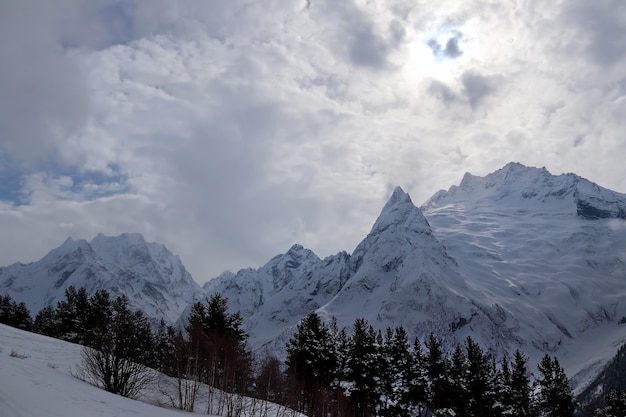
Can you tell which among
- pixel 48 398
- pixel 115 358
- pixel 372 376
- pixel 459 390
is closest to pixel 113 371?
pixel 115 358

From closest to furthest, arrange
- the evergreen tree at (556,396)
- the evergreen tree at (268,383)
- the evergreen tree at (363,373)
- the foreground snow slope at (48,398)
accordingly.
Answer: the foreground snow slope at (48,398), the evergreen tree at (268,383), the evergreen tree at (556,396), the evergreen tree at (363,373)

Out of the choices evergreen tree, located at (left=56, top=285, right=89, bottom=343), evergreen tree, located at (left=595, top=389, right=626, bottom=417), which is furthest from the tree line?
evergreen tree, located at (left=56, top=285, right=89, bottom=343)

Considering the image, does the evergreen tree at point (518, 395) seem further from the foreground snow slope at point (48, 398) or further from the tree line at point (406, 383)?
the foreground snow slope at point (48, 398)

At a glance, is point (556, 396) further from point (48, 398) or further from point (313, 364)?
point (48, 398)

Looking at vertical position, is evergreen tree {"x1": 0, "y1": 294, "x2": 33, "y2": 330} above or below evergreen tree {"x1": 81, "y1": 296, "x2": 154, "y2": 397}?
above

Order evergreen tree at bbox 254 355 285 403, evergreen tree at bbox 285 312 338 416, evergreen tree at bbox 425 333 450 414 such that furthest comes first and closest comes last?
1. evergreen tree at bbox 425 333 450 414
2. evergreen tree at bbox 285 312 338 416
3. evergreen tree at bbox 254 355 285 403

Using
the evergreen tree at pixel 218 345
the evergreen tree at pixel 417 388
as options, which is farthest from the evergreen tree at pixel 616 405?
the evergreen tree at pixel 218 345

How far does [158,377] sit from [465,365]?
102 feet

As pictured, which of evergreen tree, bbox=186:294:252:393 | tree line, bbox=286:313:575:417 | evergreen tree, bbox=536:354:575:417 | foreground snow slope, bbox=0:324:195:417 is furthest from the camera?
evergreen tree, bbox=536:354:575:417

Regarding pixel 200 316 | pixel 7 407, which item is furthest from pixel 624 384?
pixel 7 407

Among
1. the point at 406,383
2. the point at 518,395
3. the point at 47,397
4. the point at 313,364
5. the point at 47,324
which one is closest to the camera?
the point at 47,397

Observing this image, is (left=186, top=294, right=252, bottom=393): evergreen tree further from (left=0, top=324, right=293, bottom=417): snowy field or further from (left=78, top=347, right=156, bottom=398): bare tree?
(left=0, top=324, right=293, bottom=417): snowy field

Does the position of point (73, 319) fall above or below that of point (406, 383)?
above

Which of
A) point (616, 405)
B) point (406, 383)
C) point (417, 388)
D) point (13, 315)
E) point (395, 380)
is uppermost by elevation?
point (13, 315)
